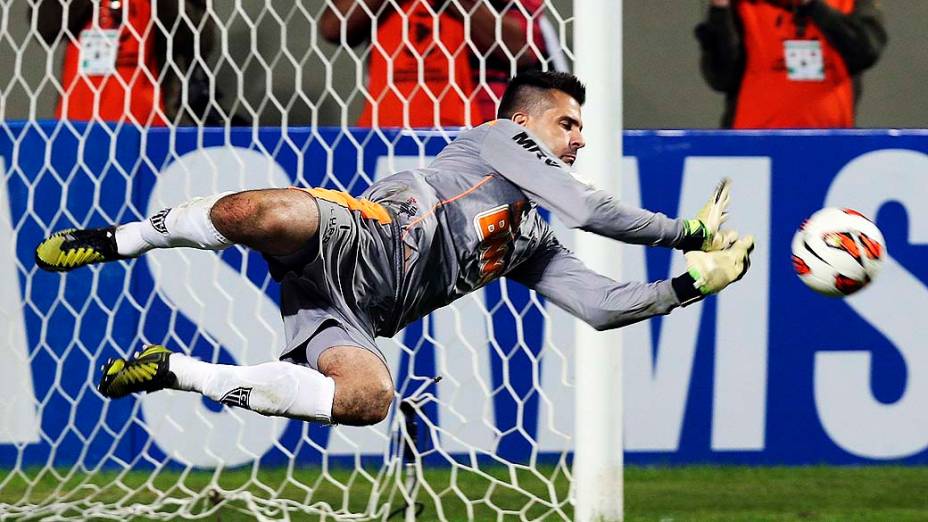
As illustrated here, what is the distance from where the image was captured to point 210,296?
6.52 m

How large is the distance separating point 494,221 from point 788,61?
8.49 feet

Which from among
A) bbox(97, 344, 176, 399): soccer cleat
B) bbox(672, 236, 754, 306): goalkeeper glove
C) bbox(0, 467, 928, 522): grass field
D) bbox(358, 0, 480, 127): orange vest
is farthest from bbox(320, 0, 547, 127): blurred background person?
bbox(97, 344, 176, 399): soccer cleat

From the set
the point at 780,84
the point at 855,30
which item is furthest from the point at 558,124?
the point at 855,30

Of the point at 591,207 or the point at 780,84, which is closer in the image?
the point at 591,207

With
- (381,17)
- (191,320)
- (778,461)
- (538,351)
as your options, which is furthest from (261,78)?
(778,461)

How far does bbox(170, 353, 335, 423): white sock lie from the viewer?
456 cm

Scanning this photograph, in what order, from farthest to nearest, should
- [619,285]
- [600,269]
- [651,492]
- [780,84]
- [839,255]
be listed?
[780,84] < [651,492] < [600,269] < [619,285] < [839,255]

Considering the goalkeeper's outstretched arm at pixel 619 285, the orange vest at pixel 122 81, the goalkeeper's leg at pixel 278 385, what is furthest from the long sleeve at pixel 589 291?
the orange vest at pixel 122 81

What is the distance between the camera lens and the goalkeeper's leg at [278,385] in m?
4.54

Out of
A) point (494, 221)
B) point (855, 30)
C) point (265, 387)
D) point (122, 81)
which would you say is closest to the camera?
point (265, 387)

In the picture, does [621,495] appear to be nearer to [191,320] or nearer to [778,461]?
[778,461]

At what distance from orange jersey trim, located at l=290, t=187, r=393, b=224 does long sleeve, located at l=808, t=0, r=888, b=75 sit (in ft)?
9.77

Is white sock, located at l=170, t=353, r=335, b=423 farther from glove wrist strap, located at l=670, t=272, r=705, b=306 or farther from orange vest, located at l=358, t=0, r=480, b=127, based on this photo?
orange vest, located at l=358, t=0, r=480, b=127

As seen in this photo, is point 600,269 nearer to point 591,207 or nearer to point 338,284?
point 591,207
